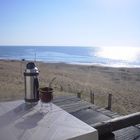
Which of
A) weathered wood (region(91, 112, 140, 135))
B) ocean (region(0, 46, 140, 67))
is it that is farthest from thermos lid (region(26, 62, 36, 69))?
ocean (region(0, 46, 140, 67))

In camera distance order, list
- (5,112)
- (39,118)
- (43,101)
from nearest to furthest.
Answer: (39,118) → (5,112) → (43,101)

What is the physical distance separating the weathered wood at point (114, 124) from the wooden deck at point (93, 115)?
0.18 metres

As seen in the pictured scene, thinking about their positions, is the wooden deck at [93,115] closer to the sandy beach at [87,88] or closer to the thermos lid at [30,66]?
the thermos lid at [30,66]

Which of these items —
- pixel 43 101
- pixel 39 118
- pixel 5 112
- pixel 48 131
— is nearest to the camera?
pixel 48 131

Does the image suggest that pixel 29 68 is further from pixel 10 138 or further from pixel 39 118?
pixel 10 138

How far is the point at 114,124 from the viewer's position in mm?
2393

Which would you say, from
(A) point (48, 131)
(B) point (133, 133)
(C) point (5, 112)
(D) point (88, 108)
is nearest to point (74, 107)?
(D) point (88, 108)

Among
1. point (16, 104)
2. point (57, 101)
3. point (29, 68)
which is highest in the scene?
point (29, 68)

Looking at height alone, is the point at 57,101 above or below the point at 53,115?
below

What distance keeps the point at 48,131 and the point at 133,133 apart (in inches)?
84.4

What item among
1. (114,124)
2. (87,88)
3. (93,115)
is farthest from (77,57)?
(114,124)

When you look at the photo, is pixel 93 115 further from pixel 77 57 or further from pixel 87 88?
pixel 77 57

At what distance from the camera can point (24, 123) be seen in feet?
5.67

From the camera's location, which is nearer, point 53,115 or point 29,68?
point 53,115
